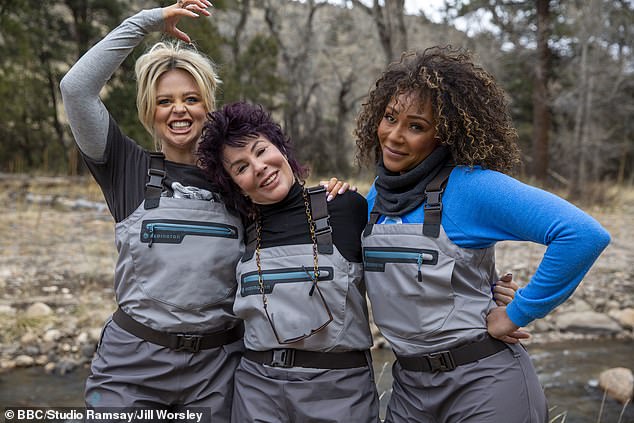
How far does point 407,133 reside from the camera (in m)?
2.18

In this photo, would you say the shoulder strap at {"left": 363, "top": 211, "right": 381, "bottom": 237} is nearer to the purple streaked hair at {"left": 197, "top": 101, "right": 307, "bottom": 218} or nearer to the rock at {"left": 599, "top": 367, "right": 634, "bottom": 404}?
the purple streaked hair at {"left": 197, "top": 101, "right": 307, "bottom": 218}

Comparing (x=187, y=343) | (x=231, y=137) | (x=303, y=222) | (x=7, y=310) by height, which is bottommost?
(x=7, y=310)

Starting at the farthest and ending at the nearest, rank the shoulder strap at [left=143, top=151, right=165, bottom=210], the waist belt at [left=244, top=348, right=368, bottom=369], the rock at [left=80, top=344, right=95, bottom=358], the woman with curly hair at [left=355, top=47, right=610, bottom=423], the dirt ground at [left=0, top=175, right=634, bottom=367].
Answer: the dirt ground at [left=0, top=175, right=634, bottom=367] → the rock at [left=80, top=344, right=95, bottom=358] → the shoulder strap at [left=143, top=151, right=165, bottom=210] → the waist belt at [left=244, top=348, right=368, bottom=369] → the woman with curly hair at [left=355, top=47, right=610, bottom=423]

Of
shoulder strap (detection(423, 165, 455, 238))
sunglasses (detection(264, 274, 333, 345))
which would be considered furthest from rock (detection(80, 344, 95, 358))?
shoulder strap (detection(423, 165, 455, 238))

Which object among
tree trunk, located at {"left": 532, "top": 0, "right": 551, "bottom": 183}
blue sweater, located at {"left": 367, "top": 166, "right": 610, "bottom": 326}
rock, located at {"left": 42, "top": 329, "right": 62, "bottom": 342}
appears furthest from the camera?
tree trunk, located at {"left": 532, "top": 0, "right": 551, "bottom": 183}

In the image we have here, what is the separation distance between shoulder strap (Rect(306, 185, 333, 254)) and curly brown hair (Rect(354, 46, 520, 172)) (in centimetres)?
43

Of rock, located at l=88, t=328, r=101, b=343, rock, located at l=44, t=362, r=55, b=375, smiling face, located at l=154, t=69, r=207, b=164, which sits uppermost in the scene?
smiling face, located at l=154, t=69, r=207, b=164

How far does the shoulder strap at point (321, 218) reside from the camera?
86.3 inches

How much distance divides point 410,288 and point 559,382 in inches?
164

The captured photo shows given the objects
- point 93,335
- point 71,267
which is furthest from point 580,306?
point 71,267

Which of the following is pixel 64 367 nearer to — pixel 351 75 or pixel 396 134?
pixel 396 134

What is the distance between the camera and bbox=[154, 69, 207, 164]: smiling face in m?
2.53

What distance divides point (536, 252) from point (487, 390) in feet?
23.1

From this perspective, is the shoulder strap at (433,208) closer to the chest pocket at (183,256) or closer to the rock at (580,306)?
the chest pocket at (183,256)
